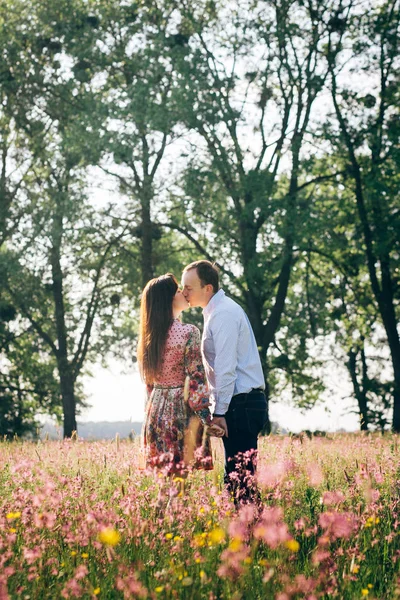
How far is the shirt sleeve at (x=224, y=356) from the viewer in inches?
232

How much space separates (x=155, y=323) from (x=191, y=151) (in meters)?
17.4

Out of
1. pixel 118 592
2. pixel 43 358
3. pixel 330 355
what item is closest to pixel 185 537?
pixel 118 592

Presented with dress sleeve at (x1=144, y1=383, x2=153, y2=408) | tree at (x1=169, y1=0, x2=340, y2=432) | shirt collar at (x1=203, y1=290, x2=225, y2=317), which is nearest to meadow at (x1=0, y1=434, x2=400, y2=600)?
dress sleeve at (x1=144, y1=383, x2=153, y2=408)

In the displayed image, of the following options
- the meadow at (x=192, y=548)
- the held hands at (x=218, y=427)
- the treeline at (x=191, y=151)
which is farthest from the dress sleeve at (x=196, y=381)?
the treeline at (x=191, y=151)

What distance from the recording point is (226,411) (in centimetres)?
595

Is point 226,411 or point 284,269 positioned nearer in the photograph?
point 226,411

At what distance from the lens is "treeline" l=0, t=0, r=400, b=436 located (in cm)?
2161

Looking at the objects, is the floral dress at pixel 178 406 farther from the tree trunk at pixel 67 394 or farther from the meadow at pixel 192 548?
the tree trunk at pixel 67 394

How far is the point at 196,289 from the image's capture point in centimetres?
612

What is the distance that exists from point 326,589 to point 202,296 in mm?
2788

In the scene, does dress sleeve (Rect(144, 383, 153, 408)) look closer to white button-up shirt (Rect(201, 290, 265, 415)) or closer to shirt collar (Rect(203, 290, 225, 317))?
white button-up shirt (Rect(201, 290, 265, 415))

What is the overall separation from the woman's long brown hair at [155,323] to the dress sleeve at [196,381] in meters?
0.22

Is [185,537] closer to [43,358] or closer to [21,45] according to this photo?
[21,45]

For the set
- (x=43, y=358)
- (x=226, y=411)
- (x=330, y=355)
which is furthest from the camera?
(x=330, y=355)
